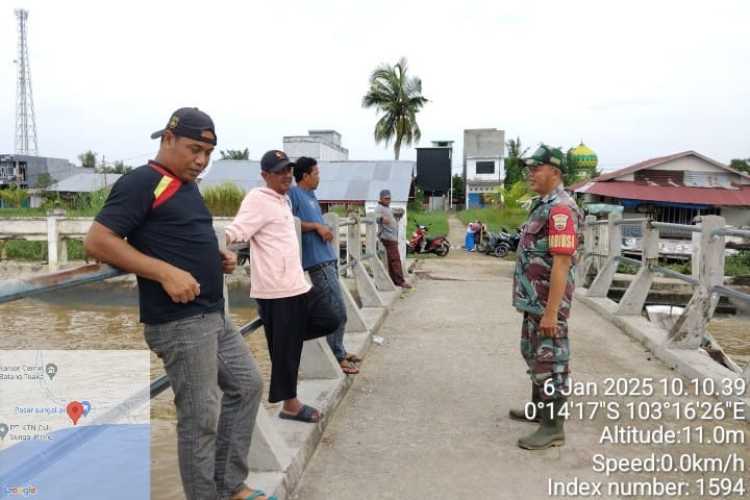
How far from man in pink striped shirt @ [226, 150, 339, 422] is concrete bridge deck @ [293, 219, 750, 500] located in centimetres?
55

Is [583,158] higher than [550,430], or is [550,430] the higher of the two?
[583,158]

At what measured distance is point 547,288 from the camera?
3652mm

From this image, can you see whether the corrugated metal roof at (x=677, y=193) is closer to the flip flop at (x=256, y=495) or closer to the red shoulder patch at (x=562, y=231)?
the red shoulder patch at (x=562, y=231)

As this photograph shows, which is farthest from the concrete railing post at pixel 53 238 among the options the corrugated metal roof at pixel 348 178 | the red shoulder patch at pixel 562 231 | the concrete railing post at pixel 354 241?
the red shoulder patch at pixel 562 231

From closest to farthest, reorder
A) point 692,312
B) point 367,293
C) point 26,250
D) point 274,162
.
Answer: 1. point 274,162
2. point 692,312
3. point 367,293
4. point 26,250

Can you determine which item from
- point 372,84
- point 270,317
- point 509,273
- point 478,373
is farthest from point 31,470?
point 372,84

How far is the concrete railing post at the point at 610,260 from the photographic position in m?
8.20

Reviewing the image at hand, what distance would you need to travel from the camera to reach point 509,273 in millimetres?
15195

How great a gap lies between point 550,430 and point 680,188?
21863 millimetres

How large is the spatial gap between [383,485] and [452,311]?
5049 mm

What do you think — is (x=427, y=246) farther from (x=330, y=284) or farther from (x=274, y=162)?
(x=274, y=162)

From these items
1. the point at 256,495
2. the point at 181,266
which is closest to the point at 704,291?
the point at 256,495

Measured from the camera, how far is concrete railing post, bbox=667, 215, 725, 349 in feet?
16.4

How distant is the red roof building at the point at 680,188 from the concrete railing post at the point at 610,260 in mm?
15205
